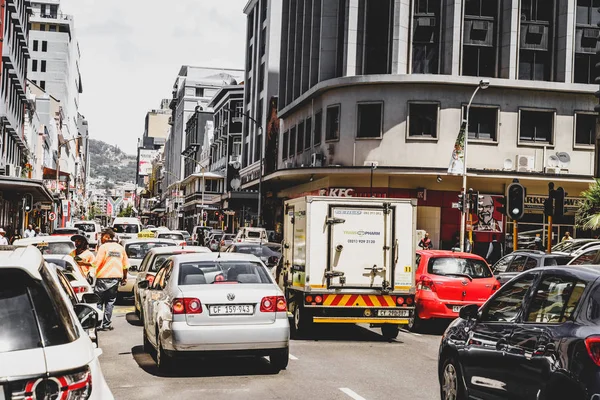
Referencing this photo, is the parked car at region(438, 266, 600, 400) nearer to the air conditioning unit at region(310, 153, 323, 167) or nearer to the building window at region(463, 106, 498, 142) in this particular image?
the building window at region(463, 106, 498, 142)

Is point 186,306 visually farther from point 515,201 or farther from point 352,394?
point 515,201

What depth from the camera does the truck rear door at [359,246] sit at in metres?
15.0

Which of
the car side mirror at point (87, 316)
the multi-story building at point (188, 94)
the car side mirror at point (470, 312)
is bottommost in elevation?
the car side mirror at point (470, 312)

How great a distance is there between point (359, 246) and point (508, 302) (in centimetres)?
776

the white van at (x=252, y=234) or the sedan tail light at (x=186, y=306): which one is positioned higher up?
the white van at (x=252, y=234)

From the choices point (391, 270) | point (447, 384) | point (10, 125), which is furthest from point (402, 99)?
point (447, 384)

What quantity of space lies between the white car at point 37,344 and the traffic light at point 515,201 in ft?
52.9

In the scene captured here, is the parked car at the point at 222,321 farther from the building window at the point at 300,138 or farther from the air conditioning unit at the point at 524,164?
the building window at the point at 300,138

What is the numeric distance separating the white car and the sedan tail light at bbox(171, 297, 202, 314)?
6.09m

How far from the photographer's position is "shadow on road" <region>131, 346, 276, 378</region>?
35.1 ft

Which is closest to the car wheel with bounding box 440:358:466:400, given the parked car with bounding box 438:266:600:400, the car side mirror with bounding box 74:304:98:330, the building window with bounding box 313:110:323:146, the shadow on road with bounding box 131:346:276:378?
the parked car with bounding box 438:266:600:400

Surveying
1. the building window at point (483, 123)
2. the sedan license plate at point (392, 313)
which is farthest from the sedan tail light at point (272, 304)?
the building window at point (483, 123)

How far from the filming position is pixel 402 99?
41.9 meters

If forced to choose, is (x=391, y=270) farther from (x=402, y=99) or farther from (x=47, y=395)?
(x=402, y=99)
